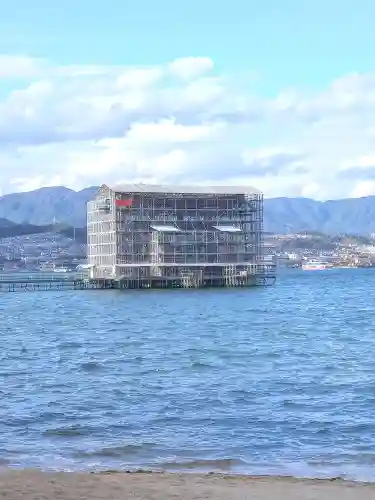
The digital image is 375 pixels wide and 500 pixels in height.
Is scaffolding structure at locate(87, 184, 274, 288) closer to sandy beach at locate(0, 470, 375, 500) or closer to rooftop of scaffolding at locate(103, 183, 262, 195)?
rooftop of scaffolding at locate(103, 183, 262, 195)

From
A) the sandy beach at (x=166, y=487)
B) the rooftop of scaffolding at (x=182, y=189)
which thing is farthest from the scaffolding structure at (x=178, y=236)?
the sandy beach at (x=166, y=487)

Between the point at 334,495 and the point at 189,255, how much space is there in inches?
3906

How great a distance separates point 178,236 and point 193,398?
86558 millimetres

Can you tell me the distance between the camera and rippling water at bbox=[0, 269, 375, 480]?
19.3 meters

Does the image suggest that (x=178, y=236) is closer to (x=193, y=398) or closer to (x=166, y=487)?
(x=193, y=398)

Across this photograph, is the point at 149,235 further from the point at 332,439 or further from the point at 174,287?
the point at 332,439

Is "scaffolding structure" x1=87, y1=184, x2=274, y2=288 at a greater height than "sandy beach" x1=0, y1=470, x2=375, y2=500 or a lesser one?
greater

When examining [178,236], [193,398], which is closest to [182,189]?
[178,236]

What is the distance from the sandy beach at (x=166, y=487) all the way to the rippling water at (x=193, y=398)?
1.49 m

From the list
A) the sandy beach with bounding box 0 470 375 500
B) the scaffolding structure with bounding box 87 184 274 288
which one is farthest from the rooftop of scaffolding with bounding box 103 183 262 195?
the sandy beach with bounding box 0 470 375 500

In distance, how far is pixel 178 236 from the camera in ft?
372

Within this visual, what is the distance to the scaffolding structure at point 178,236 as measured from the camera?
112562mm

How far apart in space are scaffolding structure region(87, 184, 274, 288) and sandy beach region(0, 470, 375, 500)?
9550 cm

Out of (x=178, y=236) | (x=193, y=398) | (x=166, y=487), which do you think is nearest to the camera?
(x=166, y=487)
